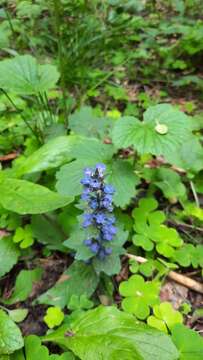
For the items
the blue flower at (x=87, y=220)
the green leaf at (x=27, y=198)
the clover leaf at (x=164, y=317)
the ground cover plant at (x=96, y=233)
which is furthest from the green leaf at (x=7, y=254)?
the clover leaf at (x=164, y=317)

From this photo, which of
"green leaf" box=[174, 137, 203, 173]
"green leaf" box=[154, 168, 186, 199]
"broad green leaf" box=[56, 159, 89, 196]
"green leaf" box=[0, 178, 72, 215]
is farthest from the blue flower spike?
"green leaf" box=[174, 137, 203, 173]

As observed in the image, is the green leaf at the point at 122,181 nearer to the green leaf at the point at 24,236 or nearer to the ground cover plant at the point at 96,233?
the ground cover plant at the point at 96,233

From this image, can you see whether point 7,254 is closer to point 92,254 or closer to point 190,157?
point 92,254

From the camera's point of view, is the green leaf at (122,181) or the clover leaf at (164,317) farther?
the green leaf at (122,181)

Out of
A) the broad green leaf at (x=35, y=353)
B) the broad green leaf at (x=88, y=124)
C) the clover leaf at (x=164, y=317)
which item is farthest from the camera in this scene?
the broad green leaf at (x=88, y=124)

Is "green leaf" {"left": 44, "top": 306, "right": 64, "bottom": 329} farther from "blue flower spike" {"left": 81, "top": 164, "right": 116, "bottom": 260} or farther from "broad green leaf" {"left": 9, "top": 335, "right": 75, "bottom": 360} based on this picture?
"blue flower spike" {"left": 81, "top": 164, "right": 116, "bottom": 260}

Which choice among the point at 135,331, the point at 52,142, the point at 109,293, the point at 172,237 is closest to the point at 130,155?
the point at 52,142

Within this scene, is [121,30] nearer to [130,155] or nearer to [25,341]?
[130,155]
